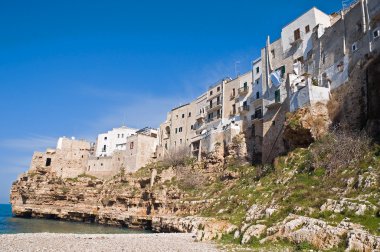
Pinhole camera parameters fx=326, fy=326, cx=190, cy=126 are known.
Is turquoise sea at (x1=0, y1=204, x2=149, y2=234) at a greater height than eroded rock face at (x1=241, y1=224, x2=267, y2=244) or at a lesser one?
lesser

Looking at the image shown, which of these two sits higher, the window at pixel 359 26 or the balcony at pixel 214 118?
the window at pixel 359 26

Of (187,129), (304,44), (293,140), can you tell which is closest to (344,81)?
(293,140)

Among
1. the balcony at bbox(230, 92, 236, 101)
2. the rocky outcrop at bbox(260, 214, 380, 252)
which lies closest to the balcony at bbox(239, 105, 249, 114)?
the balcony at bbox(230, 92, 236, 101)

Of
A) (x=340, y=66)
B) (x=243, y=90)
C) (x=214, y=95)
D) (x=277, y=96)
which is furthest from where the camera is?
(x=214, y=95)

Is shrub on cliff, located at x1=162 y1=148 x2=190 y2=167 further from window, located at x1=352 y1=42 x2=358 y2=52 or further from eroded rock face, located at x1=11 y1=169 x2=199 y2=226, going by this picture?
window, located at x1=352 y1=42 x2=358 y2=52

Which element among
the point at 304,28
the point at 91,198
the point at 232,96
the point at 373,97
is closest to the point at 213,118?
the point at 232,96

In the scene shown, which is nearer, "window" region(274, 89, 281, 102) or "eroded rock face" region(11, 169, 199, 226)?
"window" region(274, 89, 281, 102)

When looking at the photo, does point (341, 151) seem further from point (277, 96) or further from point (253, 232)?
point (277, 96)

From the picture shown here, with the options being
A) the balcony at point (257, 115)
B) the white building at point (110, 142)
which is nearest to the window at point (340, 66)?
the balcony at point (257, 115)

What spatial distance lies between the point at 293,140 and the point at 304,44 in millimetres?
13279

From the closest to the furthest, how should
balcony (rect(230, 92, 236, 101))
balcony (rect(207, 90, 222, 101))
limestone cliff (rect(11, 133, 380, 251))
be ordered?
limestone cliff (rect(11, 133, 380, 251))
balcony (rect(230, 92, 236, 101))
balcony (rect(207, 90, 222, 101))

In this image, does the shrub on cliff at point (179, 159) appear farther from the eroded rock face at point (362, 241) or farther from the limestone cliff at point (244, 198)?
the eroded rock face at point (362, 241)

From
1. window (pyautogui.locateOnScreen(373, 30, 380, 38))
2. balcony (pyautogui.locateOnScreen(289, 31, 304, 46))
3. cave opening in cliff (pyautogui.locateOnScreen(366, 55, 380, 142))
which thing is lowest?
cave opening in cliff (pyautogui.locateOnScreen(366, 55, 380, 142))

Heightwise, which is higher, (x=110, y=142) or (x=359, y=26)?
(x=359, y=26)
